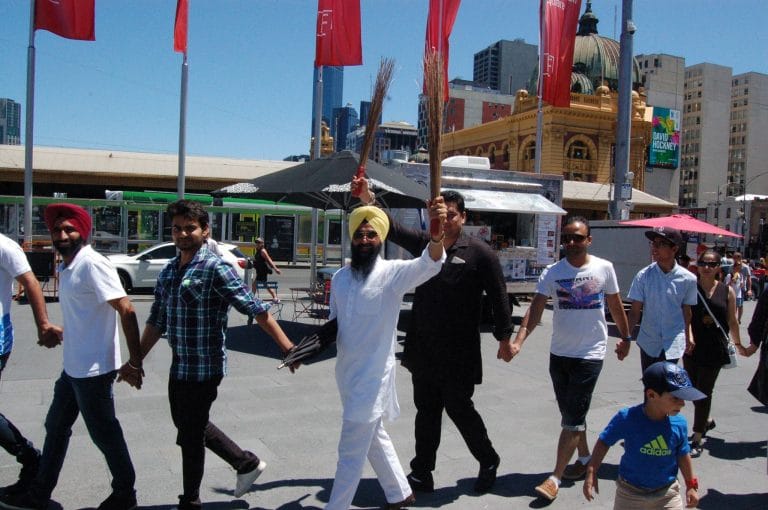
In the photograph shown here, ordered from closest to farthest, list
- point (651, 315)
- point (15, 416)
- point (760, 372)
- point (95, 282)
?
point (95, 282) < point (760, 372) < point (651, 315) < point (15, 416)

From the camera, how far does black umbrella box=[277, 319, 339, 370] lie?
351 centimetres

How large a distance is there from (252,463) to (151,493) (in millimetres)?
686

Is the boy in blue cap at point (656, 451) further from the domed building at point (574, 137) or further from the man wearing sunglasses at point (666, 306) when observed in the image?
the domed building at point (574, 137)

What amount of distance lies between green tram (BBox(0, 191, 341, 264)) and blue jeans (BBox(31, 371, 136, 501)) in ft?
51.0

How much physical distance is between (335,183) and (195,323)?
626cm

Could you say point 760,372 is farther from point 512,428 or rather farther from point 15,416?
point 15,416

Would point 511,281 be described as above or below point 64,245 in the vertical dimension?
below

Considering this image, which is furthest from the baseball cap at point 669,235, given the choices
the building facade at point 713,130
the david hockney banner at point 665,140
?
the building facade at point 713,130

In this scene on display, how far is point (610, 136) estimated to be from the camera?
47.7m

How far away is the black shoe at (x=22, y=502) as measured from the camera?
373cm

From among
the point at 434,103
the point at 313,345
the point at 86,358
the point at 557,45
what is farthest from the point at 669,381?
the point at 557,45

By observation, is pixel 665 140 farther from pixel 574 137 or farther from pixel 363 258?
pixel 363 258

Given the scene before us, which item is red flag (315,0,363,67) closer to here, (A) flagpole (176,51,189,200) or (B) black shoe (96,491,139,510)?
(A) flagpole (176,51,189,200)

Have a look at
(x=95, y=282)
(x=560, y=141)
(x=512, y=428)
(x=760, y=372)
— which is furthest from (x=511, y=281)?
(x=560, y=141)
